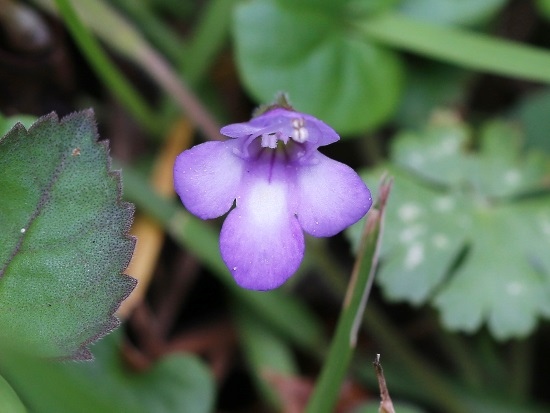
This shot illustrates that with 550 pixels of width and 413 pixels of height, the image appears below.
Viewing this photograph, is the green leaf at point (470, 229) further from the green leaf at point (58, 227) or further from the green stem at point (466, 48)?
the green leaf at point (58, 227)

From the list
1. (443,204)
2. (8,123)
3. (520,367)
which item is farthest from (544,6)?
(8,123)

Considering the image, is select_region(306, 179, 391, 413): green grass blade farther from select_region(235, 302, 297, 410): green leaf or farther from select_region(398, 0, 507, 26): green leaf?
select_region(398, 0, 507, 26): green leaf

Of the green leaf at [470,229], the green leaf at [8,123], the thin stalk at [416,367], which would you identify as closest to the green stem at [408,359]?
the thin stalk at [416,367]

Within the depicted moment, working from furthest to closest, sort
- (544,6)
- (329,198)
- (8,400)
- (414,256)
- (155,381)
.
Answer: (544,6) < (414,256) < (155,381) < (329,198) < (8,400)

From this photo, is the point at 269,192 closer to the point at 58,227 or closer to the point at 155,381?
the point at 58,227

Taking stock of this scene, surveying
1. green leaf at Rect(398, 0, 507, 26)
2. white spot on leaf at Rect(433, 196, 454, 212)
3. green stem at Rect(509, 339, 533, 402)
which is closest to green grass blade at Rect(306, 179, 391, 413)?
white spot on leaf at Rect(433, 196, 454, 212)

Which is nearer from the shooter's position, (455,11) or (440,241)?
(440,241)
